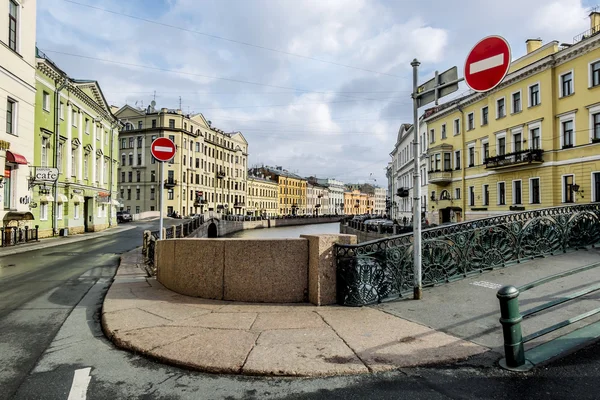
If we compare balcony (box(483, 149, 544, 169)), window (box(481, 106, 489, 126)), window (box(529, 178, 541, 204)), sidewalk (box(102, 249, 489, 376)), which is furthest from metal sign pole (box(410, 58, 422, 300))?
window (box(481, 106, 489, 126))

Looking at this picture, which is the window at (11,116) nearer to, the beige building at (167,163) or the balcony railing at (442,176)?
the balcony railing at (442,176)

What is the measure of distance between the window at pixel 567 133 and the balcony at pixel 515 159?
169 centimetres

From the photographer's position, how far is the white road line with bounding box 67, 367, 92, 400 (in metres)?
3.31

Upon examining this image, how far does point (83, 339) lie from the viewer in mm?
4992

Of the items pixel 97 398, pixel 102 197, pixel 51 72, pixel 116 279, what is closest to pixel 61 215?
pixel 102 197

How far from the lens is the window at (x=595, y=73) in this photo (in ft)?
83.0

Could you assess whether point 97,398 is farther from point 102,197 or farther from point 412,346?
point 102,197

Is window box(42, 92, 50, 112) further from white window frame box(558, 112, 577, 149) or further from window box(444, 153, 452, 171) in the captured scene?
window box(444, 153, 452, 171)

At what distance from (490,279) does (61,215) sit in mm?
30155

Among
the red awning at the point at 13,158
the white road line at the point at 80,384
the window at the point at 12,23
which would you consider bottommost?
the white road line at the point at 80,384

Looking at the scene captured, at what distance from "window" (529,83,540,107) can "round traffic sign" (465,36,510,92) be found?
30906 mm

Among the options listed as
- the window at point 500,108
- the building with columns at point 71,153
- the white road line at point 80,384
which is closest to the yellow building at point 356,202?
the window at point 500,108

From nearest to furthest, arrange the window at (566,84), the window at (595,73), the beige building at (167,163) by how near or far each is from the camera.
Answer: the window at (595,73), the window at (566,84), the beige building at (167,163)

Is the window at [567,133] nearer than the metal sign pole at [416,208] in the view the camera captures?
No
